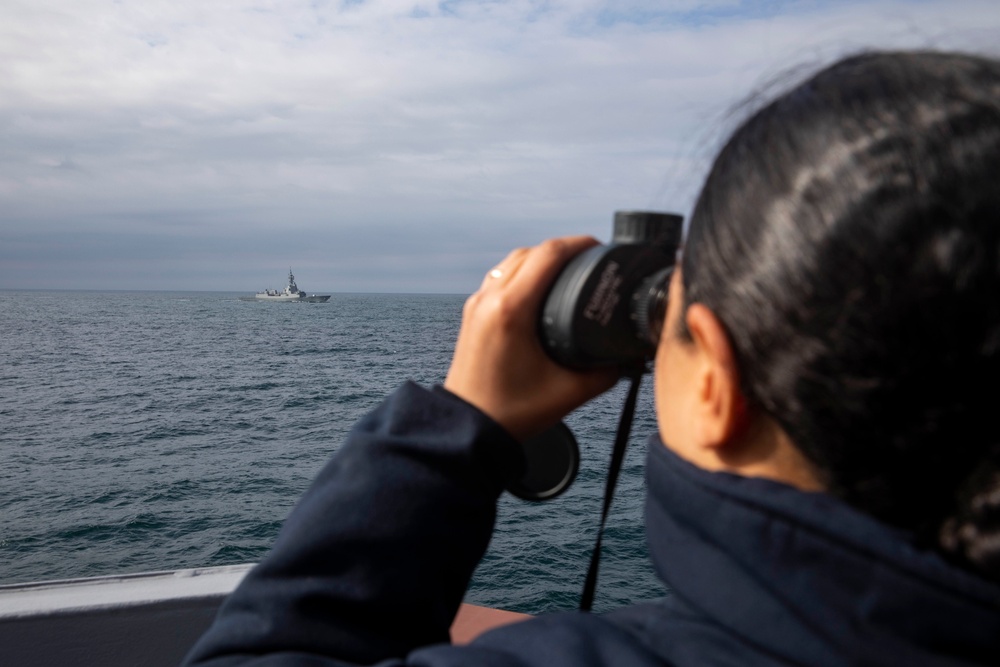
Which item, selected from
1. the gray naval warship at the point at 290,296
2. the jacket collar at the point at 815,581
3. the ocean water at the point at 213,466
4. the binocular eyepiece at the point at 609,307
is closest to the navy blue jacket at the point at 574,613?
the jacket collar at the point at 815,581

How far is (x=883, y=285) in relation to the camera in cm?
53

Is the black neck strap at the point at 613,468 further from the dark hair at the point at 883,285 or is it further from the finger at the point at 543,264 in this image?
the dark hair at the point at 883,285

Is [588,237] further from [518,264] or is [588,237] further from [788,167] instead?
[788,167]

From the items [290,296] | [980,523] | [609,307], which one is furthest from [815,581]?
[290,296]

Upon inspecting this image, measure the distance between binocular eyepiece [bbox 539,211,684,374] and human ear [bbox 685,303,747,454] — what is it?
0.17 metres

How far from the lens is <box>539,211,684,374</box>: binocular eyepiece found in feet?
2.68

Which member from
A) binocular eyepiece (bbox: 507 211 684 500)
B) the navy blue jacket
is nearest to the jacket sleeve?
the navy blue jacket

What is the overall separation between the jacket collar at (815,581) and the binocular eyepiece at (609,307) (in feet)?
0.69

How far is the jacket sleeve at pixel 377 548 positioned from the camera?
2.39 ft

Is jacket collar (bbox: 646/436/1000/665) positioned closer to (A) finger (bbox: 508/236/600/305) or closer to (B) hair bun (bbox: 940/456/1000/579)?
(B) hair bun (bbox: 940/456/1000/579)

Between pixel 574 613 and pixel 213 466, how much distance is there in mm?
21499

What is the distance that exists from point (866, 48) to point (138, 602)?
93.8 inches

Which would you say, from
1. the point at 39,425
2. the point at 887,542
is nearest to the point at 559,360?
the point at 887,542

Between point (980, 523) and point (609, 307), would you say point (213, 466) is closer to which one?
point (609, 307)
